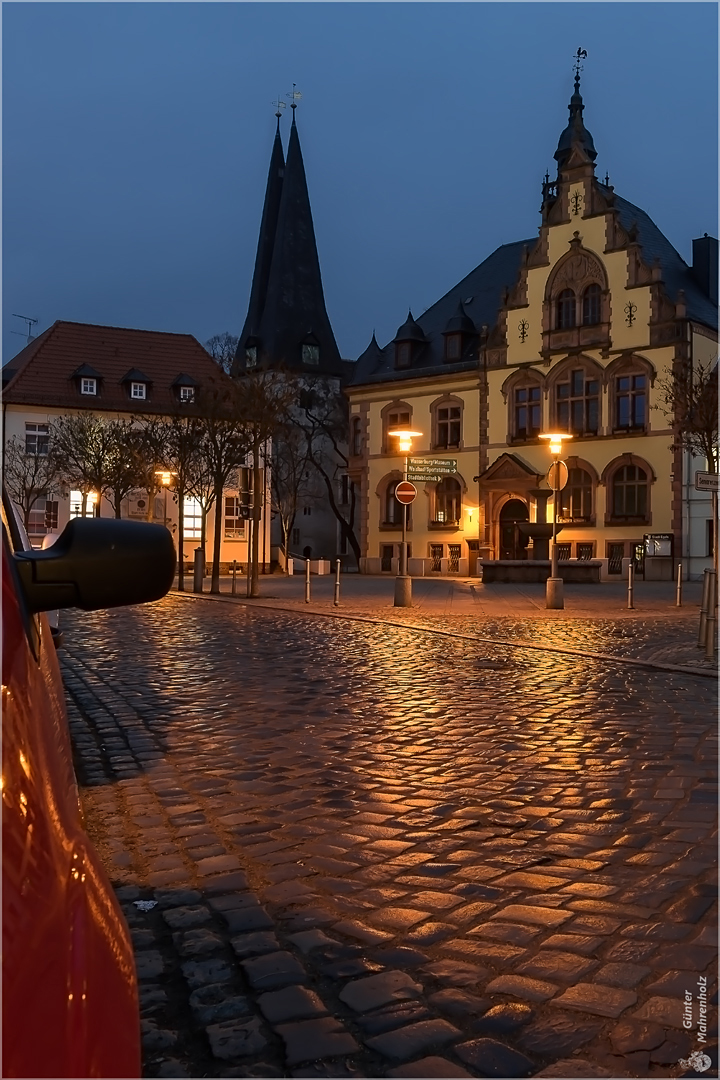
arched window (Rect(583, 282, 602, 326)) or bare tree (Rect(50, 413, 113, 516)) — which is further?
arched window (Rect(583, 282, 602, 326))

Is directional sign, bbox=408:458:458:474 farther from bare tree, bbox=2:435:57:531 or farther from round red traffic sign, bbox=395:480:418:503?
bare tree, bbox=2:435:57:531

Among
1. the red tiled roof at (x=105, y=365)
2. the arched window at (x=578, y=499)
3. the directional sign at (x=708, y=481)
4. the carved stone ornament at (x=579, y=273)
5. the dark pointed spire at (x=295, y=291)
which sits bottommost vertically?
the directional sign at (x=708, y=481)

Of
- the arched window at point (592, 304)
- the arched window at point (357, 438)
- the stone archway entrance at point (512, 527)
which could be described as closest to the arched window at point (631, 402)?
the arched window at point (592, 304)

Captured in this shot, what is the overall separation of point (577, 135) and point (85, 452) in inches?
992

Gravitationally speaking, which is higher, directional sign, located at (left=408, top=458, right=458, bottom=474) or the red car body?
directional sign, located at (left=408, top=458, right=458, bottom=474)

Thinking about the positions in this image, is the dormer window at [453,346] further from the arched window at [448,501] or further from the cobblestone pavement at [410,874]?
the cobblestone pavement at [410,874]

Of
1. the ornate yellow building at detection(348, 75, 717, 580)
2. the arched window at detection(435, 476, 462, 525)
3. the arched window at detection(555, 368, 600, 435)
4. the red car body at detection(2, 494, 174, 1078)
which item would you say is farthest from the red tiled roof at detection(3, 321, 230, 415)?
the red car body at detection(2, 494, 174, 1078)

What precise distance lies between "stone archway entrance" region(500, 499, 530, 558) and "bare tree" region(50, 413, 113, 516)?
1730cm

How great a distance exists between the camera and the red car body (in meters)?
1.15

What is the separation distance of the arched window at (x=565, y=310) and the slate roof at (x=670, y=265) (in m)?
3.45

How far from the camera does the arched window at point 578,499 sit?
4347 cm

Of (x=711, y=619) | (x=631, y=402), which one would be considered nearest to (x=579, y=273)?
(x=631, y=402)

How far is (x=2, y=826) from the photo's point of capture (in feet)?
3.85

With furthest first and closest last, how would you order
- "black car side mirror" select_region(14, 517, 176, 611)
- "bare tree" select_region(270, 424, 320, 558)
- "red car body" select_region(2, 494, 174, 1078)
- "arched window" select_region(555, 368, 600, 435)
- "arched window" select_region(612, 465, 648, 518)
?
"bare tree" select_region(270, 424, 320, 558), "arched window" select_region(555, 368, 600, 435), "arched window" select_region(612, 465, 648, 518), "black car side mirror" select_region(14, 517, 176, 611), "red car body" select_region(2, 494, 174, 1078)
